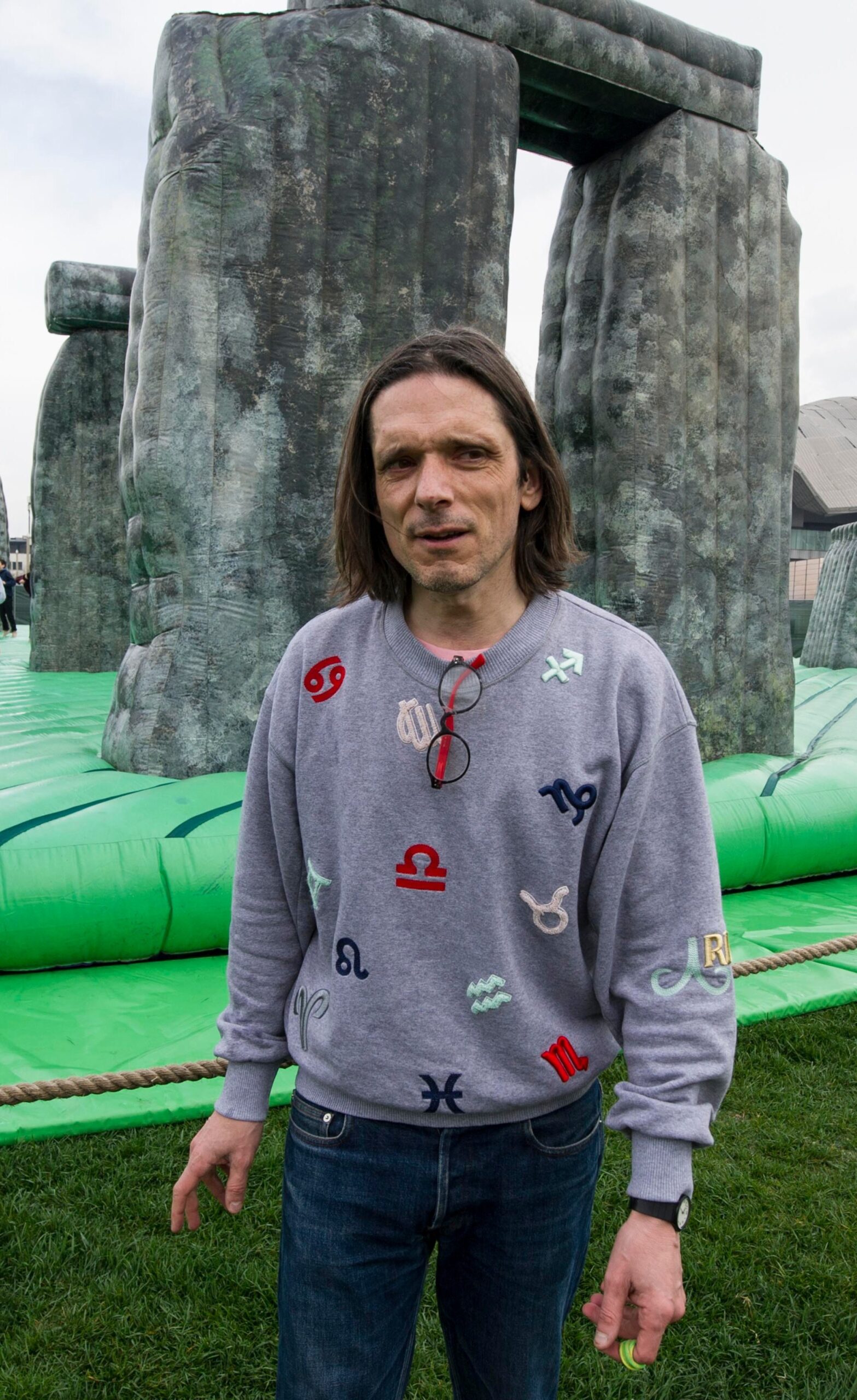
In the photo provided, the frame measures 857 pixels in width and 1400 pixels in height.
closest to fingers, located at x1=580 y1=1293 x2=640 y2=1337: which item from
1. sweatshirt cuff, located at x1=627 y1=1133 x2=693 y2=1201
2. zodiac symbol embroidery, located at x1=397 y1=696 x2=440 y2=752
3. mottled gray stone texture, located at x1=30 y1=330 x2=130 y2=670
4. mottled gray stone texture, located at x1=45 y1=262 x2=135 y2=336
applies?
sweatshirt cuff, located at x1=627 y1=1133 x2=693 y2=1201

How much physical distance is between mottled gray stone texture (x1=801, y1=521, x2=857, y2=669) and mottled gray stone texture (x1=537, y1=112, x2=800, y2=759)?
4.21 metres

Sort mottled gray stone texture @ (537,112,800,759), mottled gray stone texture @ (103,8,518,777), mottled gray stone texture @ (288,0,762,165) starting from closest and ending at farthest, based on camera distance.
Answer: mottled gray stone texture @ (103,8,518,777)
mottled gray stone texture @ (288,0,762,165)
mottled gray stone texture @ (537,112,800,759)

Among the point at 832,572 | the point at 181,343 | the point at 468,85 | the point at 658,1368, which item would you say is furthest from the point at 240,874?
the point at 832,572

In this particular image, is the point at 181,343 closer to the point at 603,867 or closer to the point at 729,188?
the point at 729,188

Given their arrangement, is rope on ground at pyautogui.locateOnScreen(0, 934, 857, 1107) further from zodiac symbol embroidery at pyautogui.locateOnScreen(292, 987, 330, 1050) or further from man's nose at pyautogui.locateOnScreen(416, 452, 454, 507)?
man's nose at pyautogui.locateOnScreen(416, 452, 454, 507)

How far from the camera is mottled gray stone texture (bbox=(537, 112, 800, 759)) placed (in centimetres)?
448

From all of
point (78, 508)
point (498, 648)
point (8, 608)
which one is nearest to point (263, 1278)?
point (498, 648)

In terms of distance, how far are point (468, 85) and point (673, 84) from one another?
3.56 ft

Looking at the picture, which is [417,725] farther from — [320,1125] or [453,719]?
[320,1125]

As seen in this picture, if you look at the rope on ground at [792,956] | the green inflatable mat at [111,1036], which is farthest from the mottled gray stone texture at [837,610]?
the green inflatable mat at [111,1036]

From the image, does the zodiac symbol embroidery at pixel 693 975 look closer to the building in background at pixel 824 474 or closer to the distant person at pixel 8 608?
the distant person at pixel 8 608

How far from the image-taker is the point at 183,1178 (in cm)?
117

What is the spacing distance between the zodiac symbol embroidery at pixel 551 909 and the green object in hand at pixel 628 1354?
372 mm

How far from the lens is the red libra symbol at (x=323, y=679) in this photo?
3.74ft
